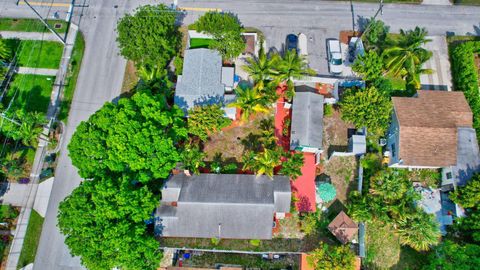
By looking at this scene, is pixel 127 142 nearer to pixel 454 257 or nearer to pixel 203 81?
pixel 203 81

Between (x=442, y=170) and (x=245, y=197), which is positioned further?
(x=442, y=170)

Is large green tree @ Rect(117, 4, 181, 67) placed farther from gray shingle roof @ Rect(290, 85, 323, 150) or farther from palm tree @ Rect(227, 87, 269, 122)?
gray shingle roof @ Rect(290, 85, 323, 150)

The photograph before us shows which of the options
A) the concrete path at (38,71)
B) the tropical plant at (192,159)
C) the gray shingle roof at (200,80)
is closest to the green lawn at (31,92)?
the concrete path at (38,71)

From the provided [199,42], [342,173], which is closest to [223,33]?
[199,42]

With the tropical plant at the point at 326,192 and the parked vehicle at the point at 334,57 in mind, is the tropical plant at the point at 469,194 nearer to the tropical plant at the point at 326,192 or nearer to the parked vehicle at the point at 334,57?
the tropical plant at the point at 326,192

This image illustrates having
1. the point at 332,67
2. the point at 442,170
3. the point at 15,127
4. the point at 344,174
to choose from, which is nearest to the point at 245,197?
the point at 344,174

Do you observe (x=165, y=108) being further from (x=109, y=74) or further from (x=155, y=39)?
(x=109, y=74)
